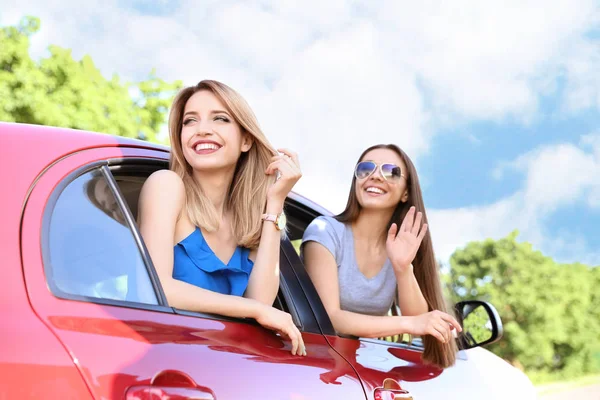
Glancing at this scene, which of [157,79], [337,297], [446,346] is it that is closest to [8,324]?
[337,297]

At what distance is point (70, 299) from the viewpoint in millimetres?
1672

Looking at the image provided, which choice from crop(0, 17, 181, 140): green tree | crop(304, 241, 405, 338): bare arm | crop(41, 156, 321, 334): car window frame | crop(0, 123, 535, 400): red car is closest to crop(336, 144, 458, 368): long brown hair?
crop(304, 241, 405, 338): bare arm

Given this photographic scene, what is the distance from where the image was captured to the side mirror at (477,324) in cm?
353

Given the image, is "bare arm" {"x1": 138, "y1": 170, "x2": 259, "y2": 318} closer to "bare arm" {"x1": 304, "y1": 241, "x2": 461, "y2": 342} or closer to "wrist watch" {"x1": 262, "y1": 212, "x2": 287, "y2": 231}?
"wrist watch" {"x1": 262, "y1": 212, "x2": 287, "y2": 231}

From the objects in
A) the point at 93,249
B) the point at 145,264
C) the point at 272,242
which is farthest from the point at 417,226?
the point at 93,249

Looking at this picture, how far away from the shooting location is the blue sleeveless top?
2.48 m

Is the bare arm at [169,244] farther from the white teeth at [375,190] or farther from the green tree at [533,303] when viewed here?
the green tree at [533,303]

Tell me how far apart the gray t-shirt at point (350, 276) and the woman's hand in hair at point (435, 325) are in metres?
0.37

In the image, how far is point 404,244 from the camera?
3248mm

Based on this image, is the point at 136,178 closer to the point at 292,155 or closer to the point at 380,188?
the point at 292,155

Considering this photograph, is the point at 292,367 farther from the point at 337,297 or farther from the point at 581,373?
the point at 581,373

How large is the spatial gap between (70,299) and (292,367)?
2.45 ft

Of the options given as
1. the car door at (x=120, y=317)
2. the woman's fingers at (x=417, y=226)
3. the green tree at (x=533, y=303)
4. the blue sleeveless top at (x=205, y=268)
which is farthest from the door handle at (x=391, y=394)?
the green tree at (x=533, y=303)

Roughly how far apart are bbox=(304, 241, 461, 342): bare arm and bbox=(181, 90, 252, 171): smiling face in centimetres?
63
